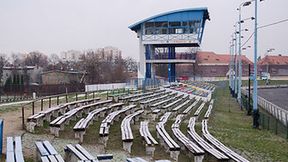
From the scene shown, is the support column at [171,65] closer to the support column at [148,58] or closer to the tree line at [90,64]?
the support column at [148,58]

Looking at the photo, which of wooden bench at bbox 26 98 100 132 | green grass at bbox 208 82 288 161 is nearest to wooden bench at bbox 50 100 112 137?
wooden bench at bbox 26 98 100 132

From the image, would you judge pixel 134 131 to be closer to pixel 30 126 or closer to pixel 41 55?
pixel 30 126

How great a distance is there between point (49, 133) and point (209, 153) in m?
5.15

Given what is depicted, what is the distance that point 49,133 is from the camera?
41.3 feet

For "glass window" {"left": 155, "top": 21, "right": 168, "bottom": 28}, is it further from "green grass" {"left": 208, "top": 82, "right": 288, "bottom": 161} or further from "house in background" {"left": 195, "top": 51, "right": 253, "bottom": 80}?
"house in background" {"left": 195, "top": 51, "right": 253, "bottom": 80}

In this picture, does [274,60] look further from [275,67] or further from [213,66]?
[213,66]

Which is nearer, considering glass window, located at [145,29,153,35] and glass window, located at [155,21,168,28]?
glass window, located at [155,21,168,28]

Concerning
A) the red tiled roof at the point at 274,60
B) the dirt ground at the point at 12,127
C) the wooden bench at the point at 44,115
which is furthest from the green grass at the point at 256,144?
the red tiled roof at the point at 274,60

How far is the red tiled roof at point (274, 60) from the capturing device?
13525cm

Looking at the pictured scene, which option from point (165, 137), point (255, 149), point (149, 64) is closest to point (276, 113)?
point (255, 149)

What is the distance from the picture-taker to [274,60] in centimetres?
13725

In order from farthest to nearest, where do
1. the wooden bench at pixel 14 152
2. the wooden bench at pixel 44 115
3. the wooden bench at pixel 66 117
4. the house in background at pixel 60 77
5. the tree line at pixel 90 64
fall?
the tree line at pixel 90 64 < the house in background at pixel 60 77 < the wooden bench at pixel 44 115 < the wooden bench at pixel 66 117 < the wooden bench at pixel 14 152

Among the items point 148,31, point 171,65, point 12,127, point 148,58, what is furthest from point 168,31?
point 12,127

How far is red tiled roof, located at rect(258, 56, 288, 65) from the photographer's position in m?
135
